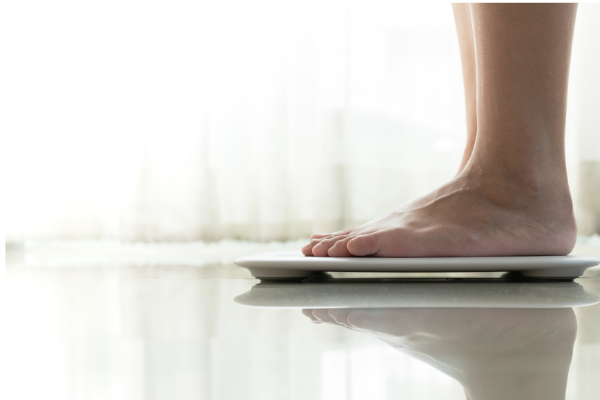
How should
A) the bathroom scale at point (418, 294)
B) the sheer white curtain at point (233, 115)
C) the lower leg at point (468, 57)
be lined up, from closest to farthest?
the bathroom scale at point (418, 294), the lower leg at point (468, 57), the sheer white curtain at point (233, 115)

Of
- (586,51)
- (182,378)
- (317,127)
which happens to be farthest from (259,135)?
(182,378)

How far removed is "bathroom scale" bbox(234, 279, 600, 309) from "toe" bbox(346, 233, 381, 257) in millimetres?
37

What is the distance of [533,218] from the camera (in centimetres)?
73

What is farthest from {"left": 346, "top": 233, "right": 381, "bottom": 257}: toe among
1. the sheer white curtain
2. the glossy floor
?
the sheer white curtain

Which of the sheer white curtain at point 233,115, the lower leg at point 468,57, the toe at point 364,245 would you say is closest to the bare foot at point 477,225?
the toe at point 364,245

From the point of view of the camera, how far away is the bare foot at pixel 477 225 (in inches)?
27.7

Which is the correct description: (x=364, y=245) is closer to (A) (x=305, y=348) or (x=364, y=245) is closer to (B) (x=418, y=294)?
(B) (x=418, y=294)

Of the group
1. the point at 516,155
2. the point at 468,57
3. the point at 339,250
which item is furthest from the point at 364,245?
the point at 468,57

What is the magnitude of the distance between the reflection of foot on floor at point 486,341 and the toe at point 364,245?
0.23m

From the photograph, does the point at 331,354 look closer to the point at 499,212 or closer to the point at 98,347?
the point at 98,347

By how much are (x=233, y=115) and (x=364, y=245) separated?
1.25 meters

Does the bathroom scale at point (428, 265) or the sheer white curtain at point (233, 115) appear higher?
the sheer white curtain at point (233, 115)

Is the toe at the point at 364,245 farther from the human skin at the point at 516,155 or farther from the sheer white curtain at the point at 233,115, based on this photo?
the sheer white curtain at the point at 233,115

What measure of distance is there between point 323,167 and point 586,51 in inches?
37.9
